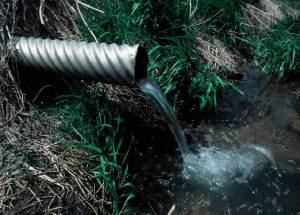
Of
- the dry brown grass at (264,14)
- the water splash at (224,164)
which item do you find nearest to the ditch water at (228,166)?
the water splash at (224,164)

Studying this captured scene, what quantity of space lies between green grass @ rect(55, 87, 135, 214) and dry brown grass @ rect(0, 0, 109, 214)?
0.06 meters

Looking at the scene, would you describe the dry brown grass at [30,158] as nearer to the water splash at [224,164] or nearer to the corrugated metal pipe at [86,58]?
the corrugated metal pipe at [86,58]

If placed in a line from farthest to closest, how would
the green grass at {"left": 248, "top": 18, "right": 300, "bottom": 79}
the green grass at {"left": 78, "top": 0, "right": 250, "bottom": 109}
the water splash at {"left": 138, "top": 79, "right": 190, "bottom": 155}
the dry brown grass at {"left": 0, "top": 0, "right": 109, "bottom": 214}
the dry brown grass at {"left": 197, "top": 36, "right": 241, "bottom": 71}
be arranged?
the green grass at {"left": 248, "top": 18, "right": 300, "bottom": 79}, the dry brown grass at {"left": 197, "top": 36, "right": 241, "bottom": 71}, the green grass at {"left": 78, "top": 0, "right": 250, "bottom": 109}, the water splash at {"left": 138, "top": 79, "right": 190, "bottom": 155}, the dry brown grass at {"left": 0, "top": 0, "right": 109, "bottom": 214}

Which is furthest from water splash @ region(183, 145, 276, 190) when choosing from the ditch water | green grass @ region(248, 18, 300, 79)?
green grass @ region(248, 18, 300, 79)

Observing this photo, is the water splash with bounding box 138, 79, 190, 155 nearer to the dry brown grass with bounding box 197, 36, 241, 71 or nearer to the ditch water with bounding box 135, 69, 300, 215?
the ditch water with bounding box 135, 69, 300, 215

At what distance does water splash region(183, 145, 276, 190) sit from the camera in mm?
2395

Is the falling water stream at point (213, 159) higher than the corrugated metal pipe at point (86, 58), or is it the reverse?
the corrugated metal pipe at point (86, 58)

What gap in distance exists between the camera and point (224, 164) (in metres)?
2.54

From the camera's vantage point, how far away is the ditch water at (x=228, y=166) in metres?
2.19

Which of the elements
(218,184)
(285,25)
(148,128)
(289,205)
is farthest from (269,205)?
(285,25)

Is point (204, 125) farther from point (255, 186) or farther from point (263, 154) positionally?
point (255, 186)

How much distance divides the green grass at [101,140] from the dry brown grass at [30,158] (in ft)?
0.21

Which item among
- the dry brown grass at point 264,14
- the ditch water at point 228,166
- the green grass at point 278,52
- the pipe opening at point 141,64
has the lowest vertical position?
the ditch water at point 228,166

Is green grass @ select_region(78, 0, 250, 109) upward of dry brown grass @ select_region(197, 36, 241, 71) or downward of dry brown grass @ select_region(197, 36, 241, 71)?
upward
